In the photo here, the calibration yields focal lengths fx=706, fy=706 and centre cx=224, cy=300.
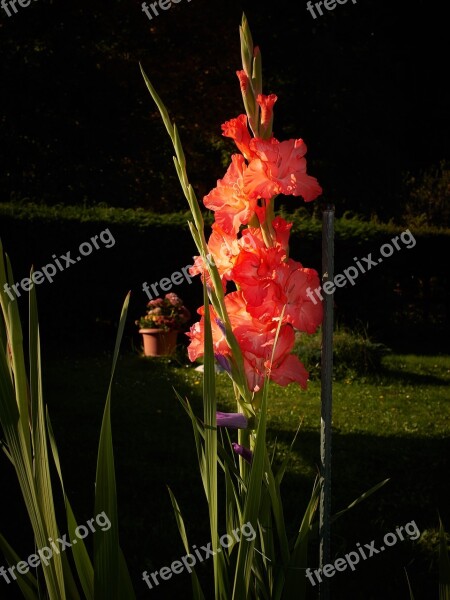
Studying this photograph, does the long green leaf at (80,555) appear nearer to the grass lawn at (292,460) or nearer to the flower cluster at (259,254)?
the flower cluster at (259,254)

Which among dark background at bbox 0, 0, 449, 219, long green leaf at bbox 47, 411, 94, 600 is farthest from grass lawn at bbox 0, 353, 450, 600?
dark background at bbox 0, 0, 449, 219

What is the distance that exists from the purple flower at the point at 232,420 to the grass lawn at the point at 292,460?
0.92 feet

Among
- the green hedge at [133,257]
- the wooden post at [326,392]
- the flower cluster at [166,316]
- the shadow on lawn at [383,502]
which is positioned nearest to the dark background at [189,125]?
the green hedge at [133,257]

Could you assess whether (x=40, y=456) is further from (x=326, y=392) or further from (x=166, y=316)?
(x=166, y=316)

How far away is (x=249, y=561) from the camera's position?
1.09 m

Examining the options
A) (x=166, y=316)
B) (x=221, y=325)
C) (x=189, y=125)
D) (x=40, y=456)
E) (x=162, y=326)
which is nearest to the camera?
(x=40, y=456)

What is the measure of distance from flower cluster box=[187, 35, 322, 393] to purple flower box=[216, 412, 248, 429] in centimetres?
5

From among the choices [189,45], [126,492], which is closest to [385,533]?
[126,492]

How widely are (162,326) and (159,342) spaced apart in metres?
0.19

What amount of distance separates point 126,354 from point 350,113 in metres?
10.4

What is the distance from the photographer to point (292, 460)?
450cm

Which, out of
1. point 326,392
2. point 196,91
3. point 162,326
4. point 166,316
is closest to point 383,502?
point 326,392

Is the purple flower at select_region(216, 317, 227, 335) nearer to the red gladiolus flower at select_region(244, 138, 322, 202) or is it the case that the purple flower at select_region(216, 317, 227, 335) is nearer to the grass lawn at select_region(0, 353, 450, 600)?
the red gladiolus flower at select_region(244, 138, 322, 202)

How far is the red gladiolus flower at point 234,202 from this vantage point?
112cm
